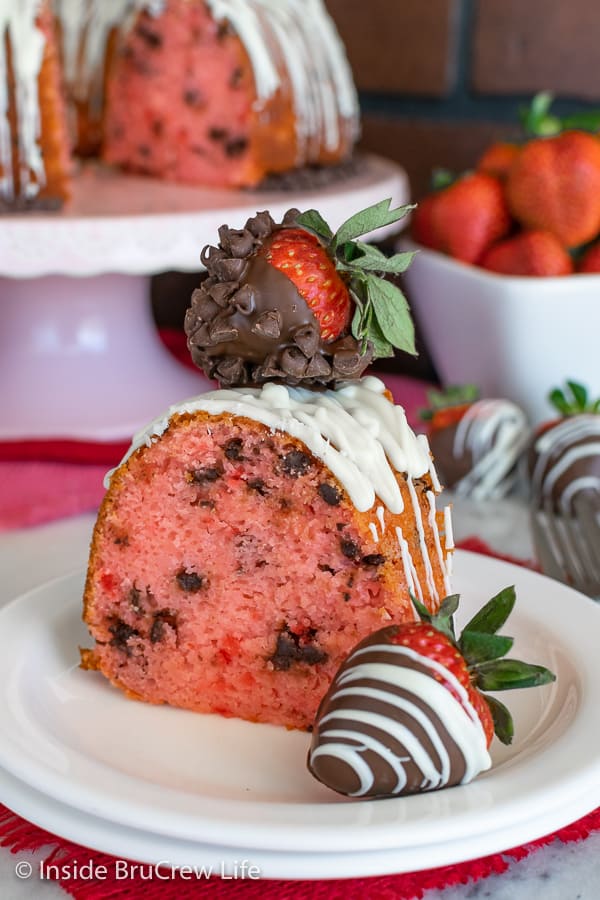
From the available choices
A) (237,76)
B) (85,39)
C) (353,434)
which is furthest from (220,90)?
(353,434)

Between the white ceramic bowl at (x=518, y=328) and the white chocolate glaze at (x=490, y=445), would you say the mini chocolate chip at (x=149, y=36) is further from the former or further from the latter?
the white chocolate glaze at (x=490, y=445)

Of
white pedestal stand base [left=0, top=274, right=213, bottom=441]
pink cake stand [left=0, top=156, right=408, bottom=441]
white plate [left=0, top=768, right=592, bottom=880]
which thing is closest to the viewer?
white plate [left=0, top=768, right=592, bottom=880]

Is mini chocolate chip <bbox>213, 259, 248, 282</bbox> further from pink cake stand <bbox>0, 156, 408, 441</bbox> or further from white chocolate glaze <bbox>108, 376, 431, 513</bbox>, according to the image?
pink cake stand <bbox>0, 156, 408, 441</bbox>

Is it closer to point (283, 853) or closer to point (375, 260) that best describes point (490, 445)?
point (375, 260)

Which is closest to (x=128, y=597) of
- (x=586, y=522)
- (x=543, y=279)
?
(x=586, y=522)

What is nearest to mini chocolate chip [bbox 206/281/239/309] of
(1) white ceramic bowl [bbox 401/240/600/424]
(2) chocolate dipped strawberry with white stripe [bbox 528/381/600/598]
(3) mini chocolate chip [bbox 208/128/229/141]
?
(2) chocolate dipped strawberry with white stripe [bbox 528/381/600/598]

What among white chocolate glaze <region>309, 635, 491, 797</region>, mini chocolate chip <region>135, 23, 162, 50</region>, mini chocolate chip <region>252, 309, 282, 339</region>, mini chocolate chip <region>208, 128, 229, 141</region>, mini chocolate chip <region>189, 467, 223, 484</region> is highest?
mini chocolate chip <region>252, 309, 282, 339</region>

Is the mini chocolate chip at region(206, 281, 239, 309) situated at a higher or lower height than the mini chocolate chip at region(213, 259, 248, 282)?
lower
